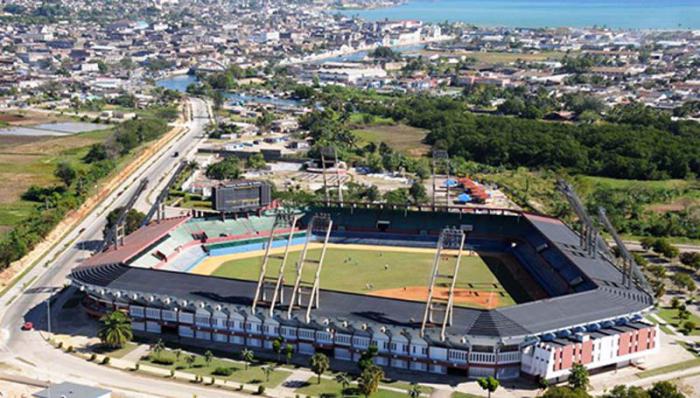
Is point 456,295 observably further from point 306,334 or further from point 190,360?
point 190,360

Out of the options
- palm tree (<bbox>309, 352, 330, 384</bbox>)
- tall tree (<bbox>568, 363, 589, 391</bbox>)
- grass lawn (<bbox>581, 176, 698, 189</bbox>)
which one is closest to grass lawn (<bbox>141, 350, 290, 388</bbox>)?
palm tree (<bbox>309, 352, 330, 384</bbox>)

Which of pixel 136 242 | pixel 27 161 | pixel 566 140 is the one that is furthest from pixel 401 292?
pixel 27 161

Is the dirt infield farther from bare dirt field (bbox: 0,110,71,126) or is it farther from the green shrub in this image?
bare dirt field (bbox: 0,110,71,126)

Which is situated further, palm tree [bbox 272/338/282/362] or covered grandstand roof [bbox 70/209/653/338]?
palm tree [bbox 272/338/282/362]

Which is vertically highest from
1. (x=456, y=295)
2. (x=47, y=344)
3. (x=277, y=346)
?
(x=277, y=346)

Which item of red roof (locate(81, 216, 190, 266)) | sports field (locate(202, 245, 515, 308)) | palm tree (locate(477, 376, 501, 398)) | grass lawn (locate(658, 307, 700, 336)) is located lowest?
sports field (locate(202, 245, 515, 308))

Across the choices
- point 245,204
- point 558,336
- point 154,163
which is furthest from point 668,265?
point 154,163
